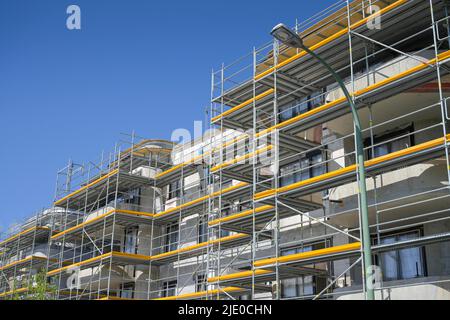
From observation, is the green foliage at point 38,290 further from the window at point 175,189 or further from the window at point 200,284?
the window at point 200,284

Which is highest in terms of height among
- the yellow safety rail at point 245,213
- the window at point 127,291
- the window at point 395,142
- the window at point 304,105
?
the window at point 304,105

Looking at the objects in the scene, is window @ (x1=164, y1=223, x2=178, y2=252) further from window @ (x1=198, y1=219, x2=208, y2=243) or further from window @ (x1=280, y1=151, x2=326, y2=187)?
window @ (x1=280, y1=151, x2=326, y2=187)

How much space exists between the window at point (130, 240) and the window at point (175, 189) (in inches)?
113

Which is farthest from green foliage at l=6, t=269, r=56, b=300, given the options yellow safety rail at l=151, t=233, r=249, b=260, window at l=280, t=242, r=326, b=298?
window at l=280, t=242, r=326, b=298

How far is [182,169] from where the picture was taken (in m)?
28.8

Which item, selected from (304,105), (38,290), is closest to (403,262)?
(304,105)

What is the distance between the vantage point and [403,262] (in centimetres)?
1678

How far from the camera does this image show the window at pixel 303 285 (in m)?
20.0

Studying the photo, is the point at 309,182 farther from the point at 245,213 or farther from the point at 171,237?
the point at 171,237

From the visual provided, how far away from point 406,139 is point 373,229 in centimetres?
293

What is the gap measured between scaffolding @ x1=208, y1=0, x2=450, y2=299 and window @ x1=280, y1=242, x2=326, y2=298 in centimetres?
4

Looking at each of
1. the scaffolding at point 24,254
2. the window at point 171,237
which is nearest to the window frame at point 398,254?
the window at point 171,237

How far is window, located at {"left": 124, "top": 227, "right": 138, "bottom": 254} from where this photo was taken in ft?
103

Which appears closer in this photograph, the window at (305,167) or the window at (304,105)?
the window at (305,167)
